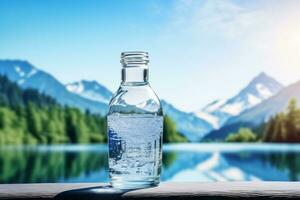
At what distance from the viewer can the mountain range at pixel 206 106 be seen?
114 ft

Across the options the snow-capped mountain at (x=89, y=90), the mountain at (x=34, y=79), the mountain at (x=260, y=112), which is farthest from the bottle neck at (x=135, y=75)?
the snow-capped mountain at (x=89, y=90)

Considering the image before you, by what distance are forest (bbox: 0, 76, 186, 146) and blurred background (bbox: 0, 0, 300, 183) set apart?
0.14 ft

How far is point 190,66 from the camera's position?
4009 centimetres

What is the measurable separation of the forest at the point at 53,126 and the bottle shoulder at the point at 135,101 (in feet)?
77.7

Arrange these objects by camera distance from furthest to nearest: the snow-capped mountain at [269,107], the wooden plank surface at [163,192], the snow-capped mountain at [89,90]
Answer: the snow-capped mountain at [89,90] → the snow-capped mountain at [269,107] → the wooden plank surface at [163,192]

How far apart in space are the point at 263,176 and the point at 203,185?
69.2 ft

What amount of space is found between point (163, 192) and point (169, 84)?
37964 mm

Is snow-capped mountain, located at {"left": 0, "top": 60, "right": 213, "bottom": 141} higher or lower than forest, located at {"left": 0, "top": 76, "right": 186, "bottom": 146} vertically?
higher

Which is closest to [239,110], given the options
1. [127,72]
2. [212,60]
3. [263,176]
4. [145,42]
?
[212,60]

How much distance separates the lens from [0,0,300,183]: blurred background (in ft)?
84.5

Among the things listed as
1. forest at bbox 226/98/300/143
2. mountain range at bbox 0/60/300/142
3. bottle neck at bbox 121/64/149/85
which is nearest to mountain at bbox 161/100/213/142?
mountain range at bbox 0/60/300/142

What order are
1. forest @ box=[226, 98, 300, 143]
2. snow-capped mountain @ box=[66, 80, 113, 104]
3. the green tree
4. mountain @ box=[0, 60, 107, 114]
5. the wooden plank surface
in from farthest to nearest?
mountain @ box=[0, 60, 107, 114], snow-capped mountain @ box=[66, 80, 113, 104], the green tree, forest @ box=[226, 98, 300, 143], the wooden plank surface

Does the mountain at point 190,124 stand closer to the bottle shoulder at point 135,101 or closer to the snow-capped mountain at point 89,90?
the snow-capped mountain at point 89,90

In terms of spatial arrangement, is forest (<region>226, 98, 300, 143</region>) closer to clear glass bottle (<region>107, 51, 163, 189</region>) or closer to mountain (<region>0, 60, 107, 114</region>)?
mountain (<region>0, 60, 107, 114</region>)
